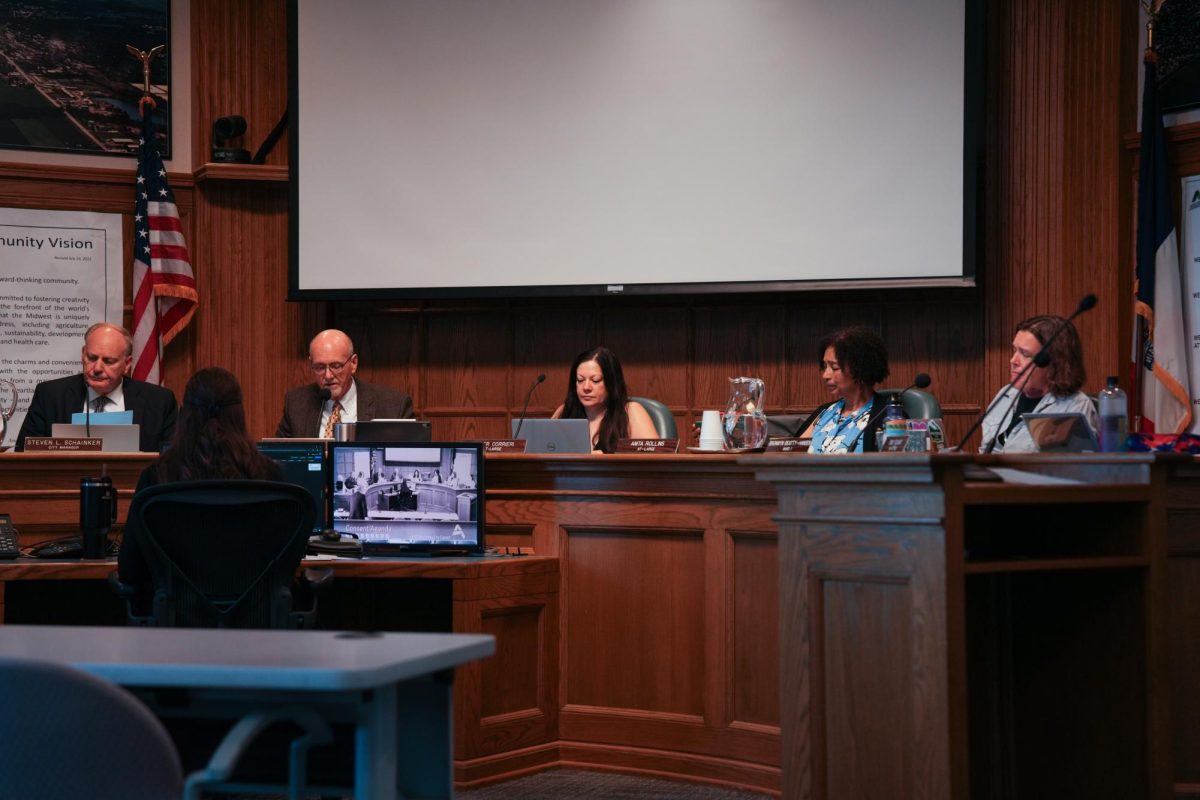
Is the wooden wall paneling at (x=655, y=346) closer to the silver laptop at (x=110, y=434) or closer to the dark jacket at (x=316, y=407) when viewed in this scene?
the dark jacket at (x=316, y=407)

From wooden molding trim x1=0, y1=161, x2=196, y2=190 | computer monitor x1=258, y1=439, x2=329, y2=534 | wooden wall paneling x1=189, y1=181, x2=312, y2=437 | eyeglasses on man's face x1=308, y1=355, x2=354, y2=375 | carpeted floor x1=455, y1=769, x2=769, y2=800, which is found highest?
wooden molding trim x1=0, y1=161, x2=196, y2=190

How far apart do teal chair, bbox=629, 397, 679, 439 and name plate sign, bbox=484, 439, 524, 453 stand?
1.01 m

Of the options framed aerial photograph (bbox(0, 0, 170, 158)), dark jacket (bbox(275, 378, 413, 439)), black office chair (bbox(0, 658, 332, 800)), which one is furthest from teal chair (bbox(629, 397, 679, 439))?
black office chair (bbox(0, 658, 332, 800))

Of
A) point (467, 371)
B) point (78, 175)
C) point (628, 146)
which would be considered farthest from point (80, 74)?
point (628, 146)

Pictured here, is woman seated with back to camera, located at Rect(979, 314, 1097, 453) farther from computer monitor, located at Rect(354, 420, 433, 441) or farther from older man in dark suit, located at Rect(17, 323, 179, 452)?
older man in dark suit, located at Rect(17, 323, 179, 452)

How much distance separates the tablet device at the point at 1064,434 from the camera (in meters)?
3.30

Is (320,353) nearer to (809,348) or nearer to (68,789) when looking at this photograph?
(809,348)

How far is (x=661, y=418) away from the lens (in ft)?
19.1

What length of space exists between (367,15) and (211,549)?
419 centimetres

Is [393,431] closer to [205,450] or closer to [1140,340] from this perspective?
[205,450]

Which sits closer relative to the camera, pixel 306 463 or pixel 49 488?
pixel 306 463

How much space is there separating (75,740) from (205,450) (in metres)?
2.19

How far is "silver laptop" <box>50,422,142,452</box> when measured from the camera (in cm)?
492

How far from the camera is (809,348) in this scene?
22.0 ft
